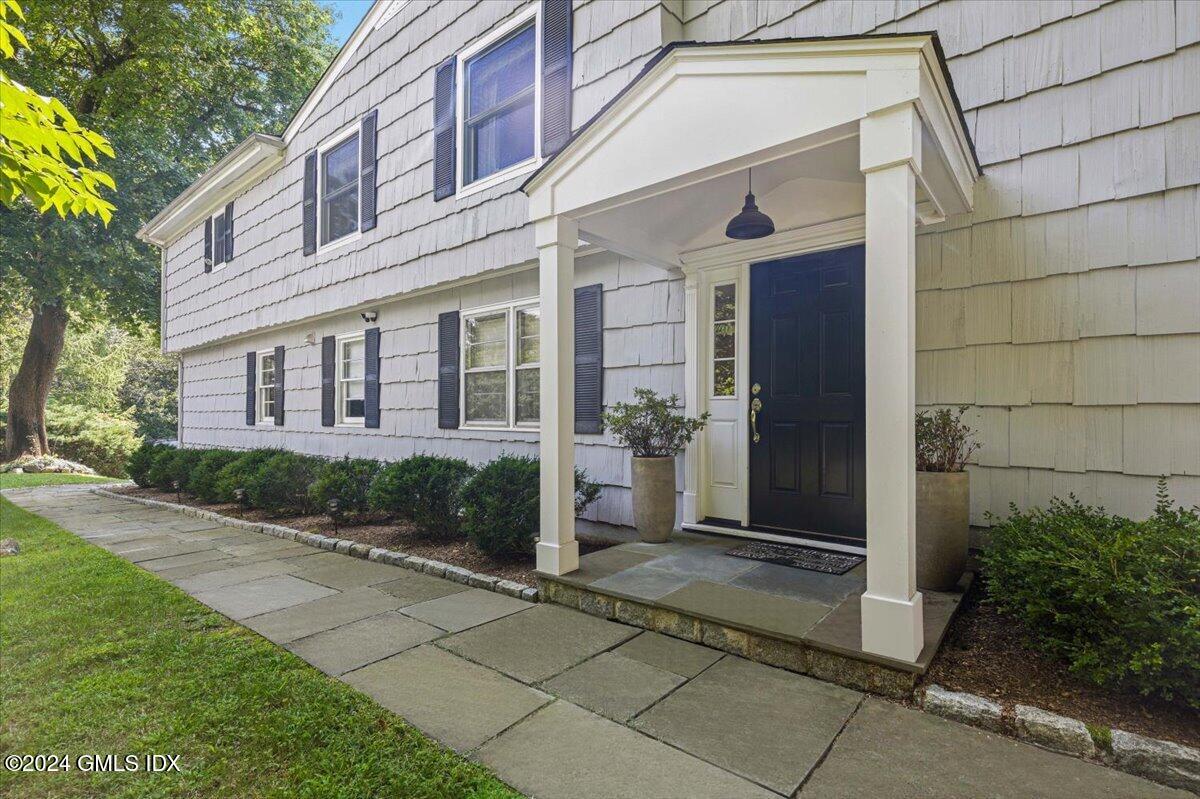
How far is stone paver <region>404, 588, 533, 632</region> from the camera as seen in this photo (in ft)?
11.1

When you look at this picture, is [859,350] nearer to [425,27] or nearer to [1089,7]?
[1089,7]

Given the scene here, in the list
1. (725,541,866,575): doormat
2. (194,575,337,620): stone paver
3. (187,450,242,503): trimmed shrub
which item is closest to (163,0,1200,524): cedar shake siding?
(725,541,866,575): doormat

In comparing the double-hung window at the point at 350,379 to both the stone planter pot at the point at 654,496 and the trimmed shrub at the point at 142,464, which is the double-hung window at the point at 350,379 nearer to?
the trimmed shrub at the point at 142,464

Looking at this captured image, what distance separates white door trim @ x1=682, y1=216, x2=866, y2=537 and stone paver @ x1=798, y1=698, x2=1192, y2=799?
→ 1958 mm

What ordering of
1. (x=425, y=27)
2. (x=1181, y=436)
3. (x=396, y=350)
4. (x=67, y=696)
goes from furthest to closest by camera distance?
(x=396, y=350)
(x=425, y=27)
(x=1181, y=436)
(x=67, y=696)

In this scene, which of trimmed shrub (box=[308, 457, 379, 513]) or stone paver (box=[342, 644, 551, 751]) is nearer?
stone paver (box=[342, 644, 551, 751])

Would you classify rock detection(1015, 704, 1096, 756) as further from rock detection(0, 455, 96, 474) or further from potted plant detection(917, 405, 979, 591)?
rock detection(0, 455, 96, 474)

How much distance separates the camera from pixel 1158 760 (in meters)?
1.89

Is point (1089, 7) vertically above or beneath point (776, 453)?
above

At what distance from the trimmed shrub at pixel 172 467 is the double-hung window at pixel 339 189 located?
3.76 m

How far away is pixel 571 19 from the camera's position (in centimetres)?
507

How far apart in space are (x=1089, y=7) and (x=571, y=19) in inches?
145

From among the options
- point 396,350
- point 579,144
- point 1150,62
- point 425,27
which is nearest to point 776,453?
point 579,144

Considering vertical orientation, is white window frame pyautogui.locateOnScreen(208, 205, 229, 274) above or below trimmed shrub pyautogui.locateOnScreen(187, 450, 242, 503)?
above
